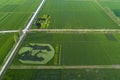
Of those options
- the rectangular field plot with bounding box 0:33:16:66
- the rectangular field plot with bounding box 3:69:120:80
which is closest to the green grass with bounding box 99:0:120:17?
the rectangular field plot with bounding box 0:33:16:66

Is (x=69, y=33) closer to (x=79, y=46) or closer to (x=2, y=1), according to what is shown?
(x=79, y=46)

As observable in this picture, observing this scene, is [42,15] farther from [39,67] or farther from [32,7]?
[39,67]

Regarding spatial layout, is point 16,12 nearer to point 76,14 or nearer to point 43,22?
point 43,22

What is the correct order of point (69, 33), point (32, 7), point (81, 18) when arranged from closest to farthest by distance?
point (69, 33) → point (81, 18) → point (32, 7)

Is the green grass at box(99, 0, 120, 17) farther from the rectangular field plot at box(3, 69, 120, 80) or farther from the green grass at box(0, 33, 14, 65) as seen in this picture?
the rectangular field plot at box(3, 69, 120, 80)

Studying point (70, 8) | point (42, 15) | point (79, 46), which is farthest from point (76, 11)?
point (79, 46)

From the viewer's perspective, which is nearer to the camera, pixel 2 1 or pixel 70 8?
pixel 70 8

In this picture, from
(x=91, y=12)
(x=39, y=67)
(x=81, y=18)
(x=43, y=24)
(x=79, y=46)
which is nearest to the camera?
(x=39, y=67)
